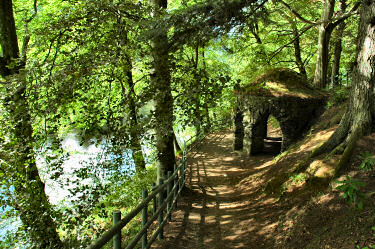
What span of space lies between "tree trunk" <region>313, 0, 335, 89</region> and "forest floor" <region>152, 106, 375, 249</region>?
4.21 metres

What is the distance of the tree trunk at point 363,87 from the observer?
515 centimetres

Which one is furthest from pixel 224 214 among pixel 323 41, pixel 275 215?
pixel 323 41

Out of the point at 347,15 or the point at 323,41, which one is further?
the point at 323,41

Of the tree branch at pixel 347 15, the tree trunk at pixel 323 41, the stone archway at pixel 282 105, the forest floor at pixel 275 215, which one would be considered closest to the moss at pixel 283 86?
the stone archway at pixel 282 105

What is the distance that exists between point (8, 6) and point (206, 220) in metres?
7.26

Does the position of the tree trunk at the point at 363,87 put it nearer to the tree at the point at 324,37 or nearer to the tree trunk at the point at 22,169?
the tree trunk at the point at 22,169

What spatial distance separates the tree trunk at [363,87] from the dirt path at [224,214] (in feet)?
6.95

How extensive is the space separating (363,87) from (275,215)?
3.31m

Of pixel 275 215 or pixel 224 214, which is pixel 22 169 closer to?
pixel 224 214

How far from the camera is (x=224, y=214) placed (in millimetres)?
7172

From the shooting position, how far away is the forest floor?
13.3 ft

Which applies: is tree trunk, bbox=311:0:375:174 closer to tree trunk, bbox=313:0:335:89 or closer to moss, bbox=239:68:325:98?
moss, bbox=239:68:325:98

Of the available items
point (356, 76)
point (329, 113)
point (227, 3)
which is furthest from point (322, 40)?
point (227, 3)

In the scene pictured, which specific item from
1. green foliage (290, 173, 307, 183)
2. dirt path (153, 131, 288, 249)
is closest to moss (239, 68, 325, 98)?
dirt path (153, 131, 288, 249)
